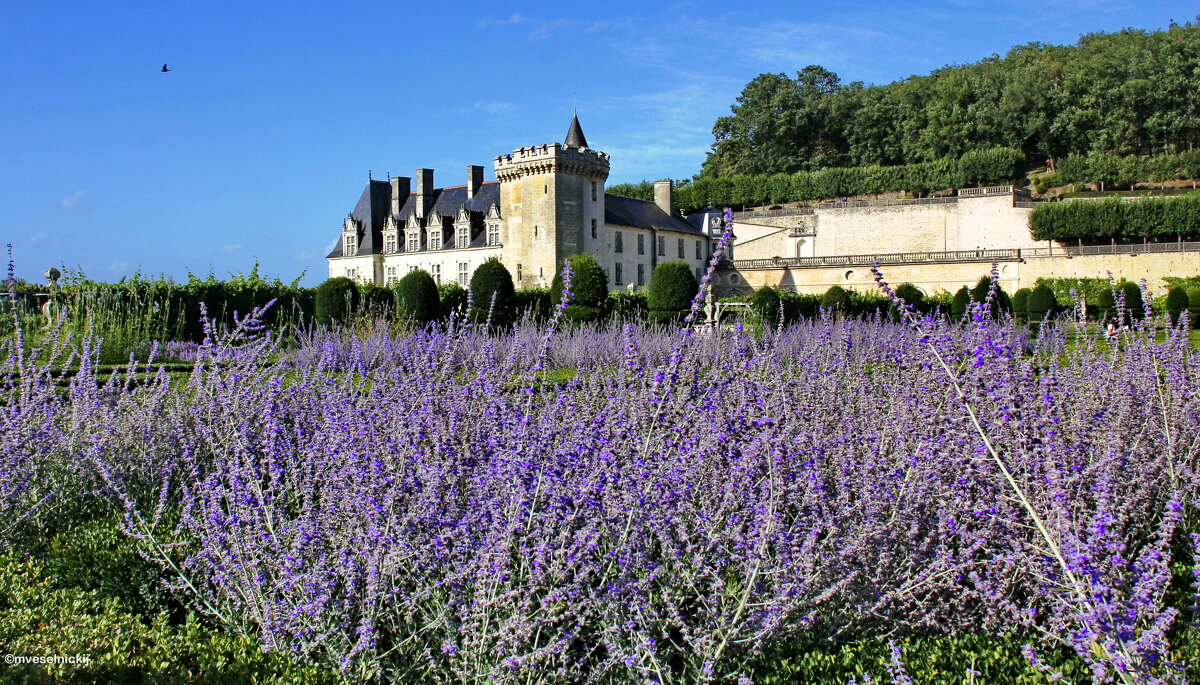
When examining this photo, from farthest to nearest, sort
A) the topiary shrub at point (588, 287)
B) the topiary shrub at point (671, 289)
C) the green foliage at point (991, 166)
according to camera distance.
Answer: the green foliage at point (991, 166) → the topiary shrub at point (671, 289) → the topiary shrub at point (588, 287)

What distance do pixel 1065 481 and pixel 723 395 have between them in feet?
6.28

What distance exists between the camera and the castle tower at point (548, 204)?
111ft

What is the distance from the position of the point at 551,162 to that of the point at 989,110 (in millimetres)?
26463

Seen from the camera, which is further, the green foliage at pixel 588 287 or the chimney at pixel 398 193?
the chimney at pixel 398 193

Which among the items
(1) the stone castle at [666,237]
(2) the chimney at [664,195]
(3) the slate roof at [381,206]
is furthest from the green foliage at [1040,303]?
(3) the slate roof at [381,206]

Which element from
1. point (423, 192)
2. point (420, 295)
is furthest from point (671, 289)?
point (423, 192)

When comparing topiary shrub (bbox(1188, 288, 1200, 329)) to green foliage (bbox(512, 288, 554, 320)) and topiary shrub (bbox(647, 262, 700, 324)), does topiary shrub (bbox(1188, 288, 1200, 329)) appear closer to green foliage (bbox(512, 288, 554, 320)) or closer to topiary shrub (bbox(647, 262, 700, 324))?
topiary shrub (bbox(647, 262, 700, 324))

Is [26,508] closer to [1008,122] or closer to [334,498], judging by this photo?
[334,498]

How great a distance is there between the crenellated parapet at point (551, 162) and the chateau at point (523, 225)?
39 millimetres

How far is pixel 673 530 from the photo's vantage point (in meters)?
2.89

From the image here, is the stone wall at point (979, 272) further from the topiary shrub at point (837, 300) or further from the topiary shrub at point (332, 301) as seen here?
the topiary shrub at point (332, 301)

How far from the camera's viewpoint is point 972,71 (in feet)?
173

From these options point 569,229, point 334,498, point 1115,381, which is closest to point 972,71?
point 569,229

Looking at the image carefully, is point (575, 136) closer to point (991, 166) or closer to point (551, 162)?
point (551, 162)
